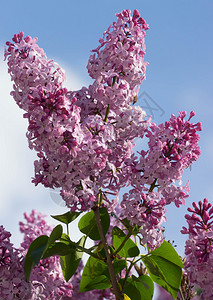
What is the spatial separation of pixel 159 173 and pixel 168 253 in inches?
18.6

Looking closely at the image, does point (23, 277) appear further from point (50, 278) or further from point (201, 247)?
point (201, 247)

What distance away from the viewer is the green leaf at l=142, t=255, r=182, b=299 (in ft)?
7.09

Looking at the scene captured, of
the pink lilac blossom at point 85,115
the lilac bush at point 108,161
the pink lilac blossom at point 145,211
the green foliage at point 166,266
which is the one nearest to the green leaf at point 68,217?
the lilac bush at point 108,161

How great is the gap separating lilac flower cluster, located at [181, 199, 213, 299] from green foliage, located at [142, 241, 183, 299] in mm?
61

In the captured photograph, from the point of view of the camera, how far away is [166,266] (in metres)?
2.19

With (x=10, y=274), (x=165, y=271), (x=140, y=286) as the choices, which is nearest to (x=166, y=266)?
(x=165, y=271)

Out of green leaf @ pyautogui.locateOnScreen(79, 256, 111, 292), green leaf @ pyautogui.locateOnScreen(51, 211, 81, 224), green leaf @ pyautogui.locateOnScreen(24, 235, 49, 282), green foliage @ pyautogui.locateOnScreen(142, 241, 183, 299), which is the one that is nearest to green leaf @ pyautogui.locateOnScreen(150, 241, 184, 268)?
green foliage @ pyautogui.locateOnScreen(142, 241, 183, 299)

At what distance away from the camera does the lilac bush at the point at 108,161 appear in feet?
6.29

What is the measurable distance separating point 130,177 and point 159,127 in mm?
251

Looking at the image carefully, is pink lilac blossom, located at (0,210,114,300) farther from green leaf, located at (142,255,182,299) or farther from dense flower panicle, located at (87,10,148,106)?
dense flower panicle, located at (87,10,148,106)

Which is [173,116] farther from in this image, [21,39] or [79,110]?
[21,39]

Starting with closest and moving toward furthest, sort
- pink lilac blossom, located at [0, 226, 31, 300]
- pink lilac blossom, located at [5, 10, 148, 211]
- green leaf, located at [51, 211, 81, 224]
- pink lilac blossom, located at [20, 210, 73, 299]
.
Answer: pink lilac blossom, located at [5, 10, 148, 211] → green leaf, located at [51, 211, 81, 224] → pink lilac blossom, located at [0, 226, 31, 300] → pink lilac blossom, located at [20, 210, 73, 299]

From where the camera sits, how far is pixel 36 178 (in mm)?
2043

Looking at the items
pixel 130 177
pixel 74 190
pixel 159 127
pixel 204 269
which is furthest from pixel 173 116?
pixel 204 269
